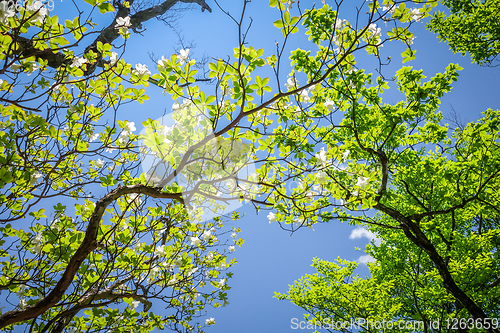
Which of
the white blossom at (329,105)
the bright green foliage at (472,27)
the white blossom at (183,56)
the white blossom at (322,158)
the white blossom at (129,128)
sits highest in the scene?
the bright green foliage at (472,27)

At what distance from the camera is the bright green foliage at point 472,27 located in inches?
176

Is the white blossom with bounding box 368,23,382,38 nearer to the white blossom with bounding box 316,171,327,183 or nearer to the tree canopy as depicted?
the tree canopy

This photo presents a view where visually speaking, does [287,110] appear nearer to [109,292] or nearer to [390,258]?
[109,292]

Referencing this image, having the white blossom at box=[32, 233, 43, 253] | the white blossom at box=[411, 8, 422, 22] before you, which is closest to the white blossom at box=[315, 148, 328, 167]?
the white blossom at box=[411, 8, 422, 22]

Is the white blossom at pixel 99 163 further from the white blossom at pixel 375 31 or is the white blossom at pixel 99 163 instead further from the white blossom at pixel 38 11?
the white blossom at pixel 375 31

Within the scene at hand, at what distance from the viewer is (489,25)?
452 centimetres

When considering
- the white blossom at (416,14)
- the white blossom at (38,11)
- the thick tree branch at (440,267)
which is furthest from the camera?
the thick tree branch at (440,267)

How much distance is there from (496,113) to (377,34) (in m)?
4.66

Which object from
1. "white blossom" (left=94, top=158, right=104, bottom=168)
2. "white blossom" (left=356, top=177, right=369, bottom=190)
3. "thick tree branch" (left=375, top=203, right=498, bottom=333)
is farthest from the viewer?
"thick tree branch" (left=375, top=203, right=498, bottom=333)

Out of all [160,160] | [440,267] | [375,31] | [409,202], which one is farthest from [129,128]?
[409,202]

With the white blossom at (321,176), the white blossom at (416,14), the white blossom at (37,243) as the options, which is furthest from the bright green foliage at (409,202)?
the white blossom at (37,243)

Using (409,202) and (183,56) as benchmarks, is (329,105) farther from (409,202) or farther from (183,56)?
(409,202)

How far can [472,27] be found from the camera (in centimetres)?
469

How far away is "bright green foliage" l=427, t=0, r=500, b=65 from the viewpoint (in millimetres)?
4470
